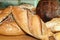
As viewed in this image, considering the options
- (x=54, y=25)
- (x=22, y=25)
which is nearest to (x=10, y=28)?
(x=22, y=25)

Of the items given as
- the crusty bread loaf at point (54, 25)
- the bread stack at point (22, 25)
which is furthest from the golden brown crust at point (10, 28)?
the crusty bread loaf at point (54, 25)

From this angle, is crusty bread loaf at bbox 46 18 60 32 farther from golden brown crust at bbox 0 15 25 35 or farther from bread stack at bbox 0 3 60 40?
golden brown crust at bbox 0 15 25 35

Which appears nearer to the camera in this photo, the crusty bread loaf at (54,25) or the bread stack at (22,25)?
the bread stack at (22,25)

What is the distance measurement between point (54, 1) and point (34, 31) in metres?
0.48

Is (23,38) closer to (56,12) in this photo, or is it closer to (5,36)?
(5,36)

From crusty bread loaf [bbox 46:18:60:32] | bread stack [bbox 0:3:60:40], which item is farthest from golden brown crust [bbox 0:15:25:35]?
crusty bread loaf [bbox 46:18:60:32]

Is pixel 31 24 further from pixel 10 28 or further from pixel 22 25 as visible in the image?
pixel 10 28

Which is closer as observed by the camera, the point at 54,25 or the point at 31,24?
the point at 31,24

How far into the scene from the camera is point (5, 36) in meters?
1.76

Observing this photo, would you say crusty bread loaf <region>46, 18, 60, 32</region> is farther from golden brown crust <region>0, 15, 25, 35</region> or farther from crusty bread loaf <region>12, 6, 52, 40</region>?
golden brown crust <region>0, 15, 25, 35</region>

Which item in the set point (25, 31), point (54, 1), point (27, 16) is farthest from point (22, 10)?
point (54, 1)

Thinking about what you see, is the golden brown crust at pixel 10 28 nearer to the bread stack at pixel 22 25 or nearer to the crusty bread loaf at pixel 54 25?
the bread stack at pixel 22 25

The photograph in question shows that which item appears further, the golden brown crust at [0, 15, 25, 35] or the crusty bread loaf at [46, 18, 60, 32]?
the crusty bread loaf at [46, 18, 60, 32]

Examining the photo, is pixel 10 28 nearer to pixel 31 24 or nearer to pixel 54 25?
pixel 31 24
